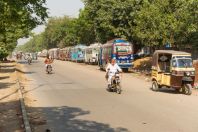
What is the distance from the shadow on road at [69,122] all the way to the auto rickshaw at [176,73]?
7.49 metres

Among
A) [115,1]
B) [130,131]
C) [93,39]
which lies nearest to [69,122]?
[130,131]

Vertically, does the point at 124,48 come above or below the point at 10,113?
above

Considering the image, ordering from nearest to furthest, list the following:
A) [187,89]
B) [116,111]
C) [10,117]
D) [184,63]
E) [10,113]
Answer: [10,117] → [116,111] → [10,113] → [187,89] → [184,63]

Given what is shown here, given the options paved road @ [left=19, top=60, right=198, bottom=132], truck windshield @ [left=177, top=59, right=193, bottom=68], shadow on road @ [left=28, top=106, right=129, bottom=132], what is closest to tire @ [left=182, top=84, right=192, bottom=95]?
paved road @ [left=19, top=60, right=198, bottom=132]

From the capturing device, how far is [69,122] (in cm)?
1308

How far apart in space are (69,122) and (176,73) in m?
10.2

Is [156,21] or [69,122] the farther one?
[156,21]

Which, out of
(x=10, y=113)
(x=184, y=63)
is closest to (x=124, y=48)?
(x=184, y=63)

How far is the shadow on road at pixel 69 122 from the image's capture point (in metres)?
11.8

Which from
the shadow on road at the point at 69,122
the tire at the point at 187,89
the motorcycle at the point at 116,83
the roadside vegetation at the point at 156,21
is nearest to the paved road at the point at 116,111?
the shadow on road at the point at 69,122

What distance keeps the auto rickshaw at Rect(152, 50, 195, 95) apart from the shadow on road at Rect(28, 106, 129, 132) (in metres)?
7.49

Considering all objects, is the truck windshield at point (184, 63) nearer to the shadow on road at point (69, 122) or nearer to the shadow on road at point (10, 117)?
the shadow on road at point (69, 122)

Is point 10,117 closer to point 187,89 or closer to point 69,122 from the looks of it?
point 69,122

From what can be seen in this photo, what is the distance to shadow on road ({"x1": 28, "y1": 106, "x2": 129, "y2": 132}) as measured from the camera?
11828 mm
